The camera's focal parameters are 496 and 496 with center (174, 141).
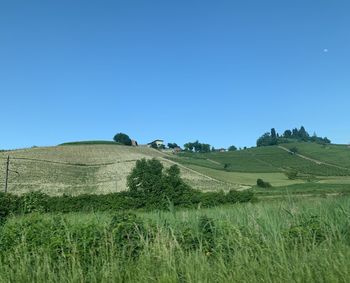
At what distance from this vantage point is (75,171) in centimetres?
8694

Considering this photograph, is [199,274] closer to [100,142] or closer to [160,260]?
[160,260]

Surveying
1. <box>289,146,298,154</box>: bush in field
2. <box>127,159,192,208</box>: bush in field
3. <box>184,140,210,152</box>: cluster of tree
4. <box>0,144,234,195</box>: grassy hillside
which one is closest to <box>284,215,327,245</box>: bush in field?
<box>127,159,192,208</box>: bush in field

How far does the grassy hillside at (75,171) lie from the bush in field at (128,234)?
2396 inches

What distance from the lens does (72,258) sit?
23.9 feet

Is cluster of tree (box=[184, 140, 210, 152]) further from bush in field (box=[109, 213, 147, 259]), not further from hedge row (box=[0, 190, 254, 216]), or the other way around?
bush in field (box=[109, 213, 147, 259])

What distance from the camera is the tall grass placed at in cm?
590

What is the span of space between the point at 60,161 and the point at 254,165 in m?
51.3

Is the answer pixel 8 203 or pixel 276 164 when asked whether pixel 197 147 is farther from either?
pixel 8 203

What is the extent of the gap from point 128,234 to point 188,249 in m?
1.04

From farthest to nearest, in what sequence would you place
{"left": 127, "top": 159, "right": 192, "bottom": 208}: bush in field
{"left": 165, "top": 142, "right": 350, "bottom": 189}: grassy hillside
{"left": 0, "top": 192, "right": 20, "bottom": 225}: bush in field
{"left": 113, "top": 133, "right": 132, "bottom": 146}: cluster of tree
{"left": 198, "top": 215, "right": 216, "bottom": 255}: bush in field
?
{"left": 113, "top": 133, "right": 132, "bottom": 146}: cluster of tree
{"left": 165, "top": 142, "right": 350, "bottom": 189}: grassy hillside
{"left": 127, "top": 159, "right": 192, "bottom": 208}: bush in field
{"left": 0, "top": 192, "right": 20, "bottom": 225}: bush in field
{"left": 198, "top": 215, "right": 216, "bottom": 255}: bush in field

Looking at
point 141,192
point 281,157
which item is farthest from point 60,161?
point 281,157

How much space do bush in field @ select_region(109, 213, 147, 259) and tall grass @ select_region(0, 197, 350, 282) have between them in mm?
17

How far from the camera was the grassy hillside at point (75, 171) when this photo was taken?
7312 centimetres

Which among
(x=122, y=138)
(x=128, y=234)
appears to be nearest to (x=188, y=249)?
(x=128, y=234)
